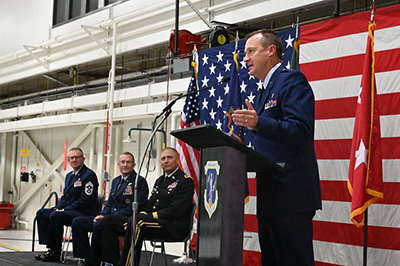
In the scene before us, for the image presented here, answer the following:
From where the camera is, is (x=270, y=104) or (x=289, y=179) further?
(x=270, y=104)

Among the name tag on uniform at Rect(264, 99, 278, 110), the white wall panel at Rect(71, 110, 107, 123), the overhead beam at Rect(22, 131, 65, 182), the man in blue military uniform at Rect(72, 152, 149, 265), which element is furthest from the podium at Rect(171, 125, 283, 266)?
the overhead beam at Rect(22, 131, 65, 182)

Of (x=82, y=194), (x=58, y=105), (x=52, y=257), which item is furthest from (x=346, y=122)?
(x=58, y=105)

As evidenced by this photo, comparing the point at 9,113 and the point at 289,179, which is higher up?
the point at 9,113

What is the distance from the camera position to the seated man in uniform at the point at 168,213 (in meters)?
4.94

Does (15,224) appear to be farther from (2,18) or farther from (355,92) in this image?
(355,92)

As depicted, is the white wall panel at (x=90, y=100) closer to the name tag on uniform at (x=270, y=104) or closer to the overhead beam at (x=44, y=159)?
the overhead beam at (x=44, y=159)

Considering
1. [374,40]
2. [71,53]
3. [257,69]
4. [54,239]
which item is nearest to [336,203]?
[374,40]

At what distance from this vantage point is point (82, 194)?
21.0ft

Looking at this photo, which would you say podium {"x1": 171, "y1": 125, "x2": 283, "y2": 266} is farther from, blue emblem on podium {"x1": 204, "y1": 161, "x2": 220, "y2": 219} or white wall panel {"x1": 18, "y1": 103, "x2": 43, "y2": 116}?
white wall panel {"x1": 18, "y1": 103, "x2": 43, "y2": 116}

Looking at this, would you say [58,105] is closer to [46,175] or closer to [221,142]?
[46,175]

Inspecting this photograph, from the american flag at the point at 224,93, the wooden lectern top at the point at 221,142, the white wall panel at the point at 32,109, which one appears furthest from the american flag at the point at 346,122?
the white wall panel at the point at 32,109

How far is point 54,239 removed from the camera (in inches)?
251

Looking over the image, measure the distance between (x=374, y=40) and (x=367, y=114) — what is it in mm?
753

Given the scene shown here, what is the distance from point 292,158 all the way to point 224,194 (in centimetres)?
35
